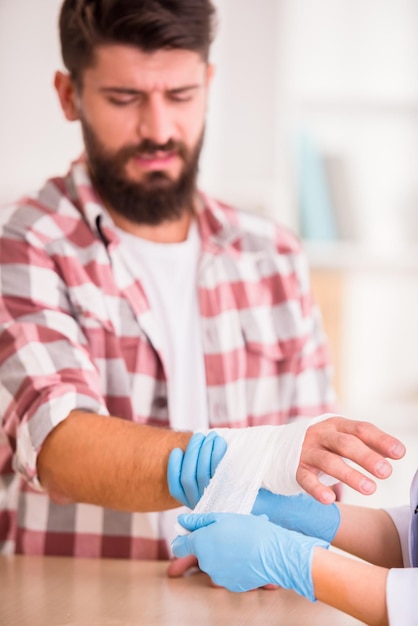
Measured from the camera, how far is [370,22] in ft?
8.31

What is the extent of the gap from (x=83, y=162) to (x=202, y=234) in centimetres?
24

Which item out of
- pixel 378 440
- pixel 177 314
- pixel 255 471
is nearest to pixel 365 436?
pixel 378 440

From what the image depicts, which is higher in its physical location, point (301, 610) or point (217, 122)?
point (217, 122)

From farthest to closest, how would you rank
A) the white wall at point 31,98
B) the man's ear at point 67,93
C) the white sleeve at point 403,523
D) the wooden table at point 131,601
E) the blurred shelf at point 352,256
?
the white wall at point 31,98 → the blurred shelf at point 352,256 → the man's ear at point 67,93 → the white sleeve at point 403,523 → the wooden table at point 131,601

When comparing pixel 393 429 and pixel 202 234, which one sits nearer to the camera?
pixel 202 234

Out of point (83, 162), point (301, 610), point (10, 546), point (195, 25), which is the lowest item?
point (10, 546)

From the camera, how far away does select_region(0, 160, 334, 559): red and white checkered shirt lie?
3.94ft

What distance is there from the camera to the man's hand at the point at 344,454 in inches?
33.9

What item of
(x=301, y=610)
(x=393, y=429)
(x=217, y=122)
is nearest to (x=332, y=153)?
(x=217, y=122)

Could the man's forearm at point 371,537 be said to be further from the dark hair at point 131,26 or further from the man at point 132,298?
the dark hair at point 131,26

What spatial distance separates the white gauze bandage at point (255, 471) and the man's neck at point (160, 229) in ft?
2.08

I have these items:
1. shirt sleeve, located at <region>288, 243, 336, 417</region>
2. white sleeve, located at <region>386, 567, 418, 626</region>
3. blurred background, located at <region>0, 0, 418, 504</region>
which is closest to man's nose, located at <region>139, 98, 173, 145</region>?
shirt sleeve, located at <region>288, 243, 336, 417</region>

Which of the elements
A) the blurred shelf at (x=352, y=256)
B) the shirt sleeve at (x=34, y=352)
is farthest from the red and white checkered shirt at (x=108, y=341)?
the blurred shelf at (x=352, y=256)

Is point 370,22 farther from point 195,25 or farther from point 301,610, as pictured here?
point 301,610
